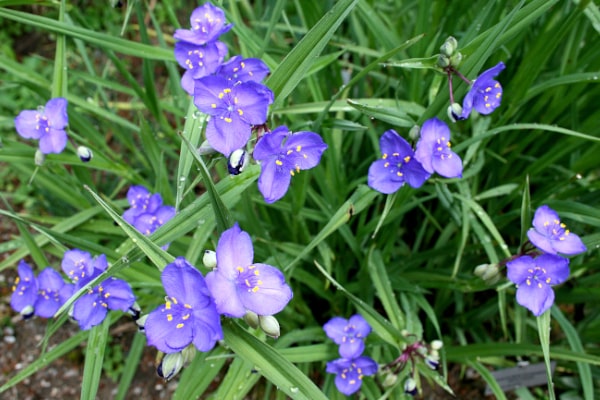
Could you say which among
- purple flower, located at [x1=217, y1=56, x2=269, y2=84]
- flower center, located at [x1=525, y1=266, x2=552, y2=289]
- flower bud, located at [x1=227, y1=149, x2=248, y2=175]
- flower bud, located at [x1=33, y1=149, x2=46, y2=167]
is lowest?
flower center, located at [x1=525, y1=266, x2=552, y2=289]

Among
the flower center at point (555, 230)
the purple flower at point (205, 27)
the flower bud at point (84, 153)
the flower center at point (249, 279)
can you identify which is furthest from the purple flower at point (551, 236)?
the flower bud at point (84, 153)

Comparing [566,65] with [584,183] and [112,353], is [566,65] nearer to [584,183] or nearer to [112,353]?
[584,183]

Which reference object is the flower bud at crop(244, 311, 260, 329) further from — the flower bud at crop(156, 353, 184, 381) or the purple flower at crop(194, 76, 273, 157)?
the purple flower at crop(194, 76, 273, 157)

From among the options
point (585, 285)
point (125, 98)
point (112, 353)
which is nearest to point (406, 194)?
point (585, 285)

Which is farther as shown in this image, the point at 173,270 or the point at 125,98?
the point at 125,98

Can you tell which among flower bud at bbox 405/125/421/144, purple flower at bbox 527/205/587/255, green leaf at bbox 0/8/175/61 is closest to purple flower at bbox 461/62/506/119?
flower bud at bbox 405/125/421/144
